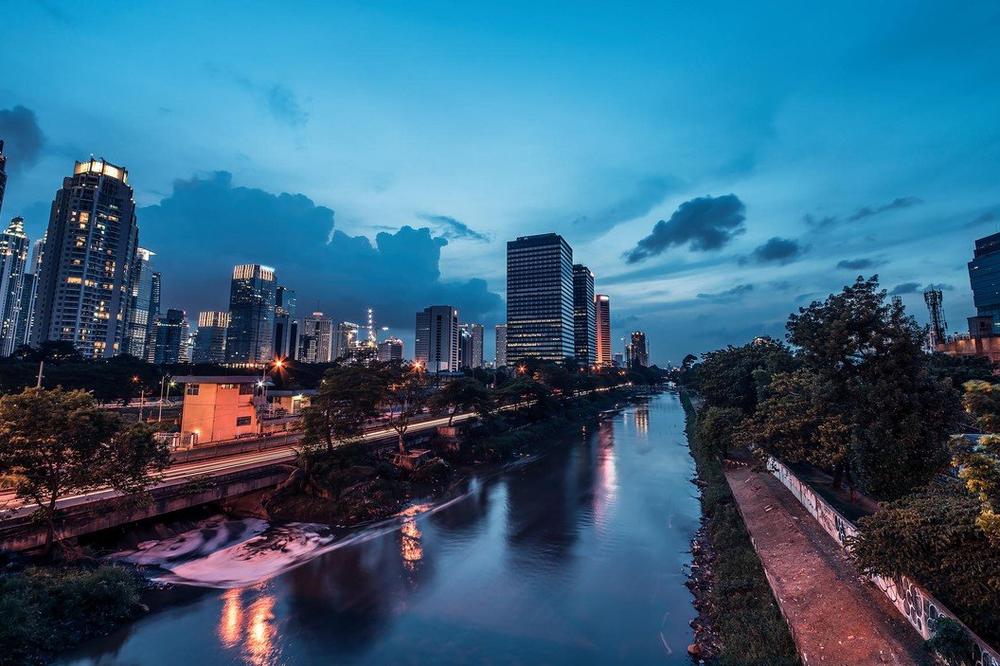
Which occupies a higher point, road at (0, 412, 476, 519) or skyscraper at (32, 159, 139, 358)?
skyscraper at (32, 159, 139, 358)

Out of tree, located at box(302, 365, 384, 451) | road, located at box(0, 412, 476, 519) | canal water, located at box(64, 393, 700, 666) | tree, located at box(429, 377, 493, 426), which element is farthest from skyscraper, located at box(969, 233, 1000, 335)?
road, located at box(0, 412, 476, 519)

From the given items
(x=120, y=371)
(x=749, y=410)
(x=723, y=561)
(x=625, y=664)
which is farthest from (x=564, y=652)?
(x=120, y=371)

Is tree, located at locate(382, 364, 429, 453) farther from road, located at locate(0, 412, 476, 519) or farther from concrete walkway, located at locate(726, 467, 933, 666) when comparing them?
concrete walkway, located at locate(726, 467, 933, 666)

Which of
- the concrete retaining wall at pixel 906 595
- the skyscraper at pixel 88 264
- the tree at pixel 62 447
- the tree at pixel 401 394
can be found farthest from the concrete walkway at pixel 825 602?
the skyscraper at pixel 88 264

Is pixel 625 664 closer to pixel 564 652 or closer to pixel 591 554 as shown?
pixel 564 652

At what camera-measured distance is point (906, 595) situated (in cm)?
1491

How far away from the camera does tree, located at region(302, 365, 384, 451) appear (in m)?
41.4

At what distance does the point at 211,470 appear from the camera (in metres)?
36.4

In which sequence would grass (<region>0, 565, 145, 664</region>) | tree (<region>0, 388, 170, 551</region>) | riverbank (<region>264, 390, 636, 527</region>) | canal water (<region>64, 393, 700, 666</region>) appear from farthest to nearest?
riverbank (<region>264, 390, 636, 527</region>)
tree (<region>0, 388, 170, 551</region>)
canal water (<region>64, 393, 700, 666</region>)
grass (<region>0, 565, 145, 664</region>)

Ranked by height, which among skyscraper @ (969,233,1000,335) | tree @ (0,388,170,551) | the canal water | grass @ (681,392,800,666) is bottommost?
the canal water

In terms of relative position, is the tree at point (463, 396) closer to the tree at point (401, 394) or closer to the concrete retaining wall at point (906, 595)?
the tree at point (401, 394)

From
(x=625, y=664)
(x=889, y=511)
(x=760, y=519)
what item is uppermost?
(x=889, y=511)

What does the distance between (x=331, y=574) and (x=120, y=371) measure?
80.8 meters

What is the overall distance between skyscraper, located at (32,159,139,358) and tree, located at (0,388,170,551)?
149 meters
